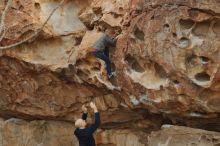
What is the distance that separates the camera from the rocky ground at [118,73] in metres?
7.03

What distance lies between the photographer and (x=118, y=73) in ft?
25.7

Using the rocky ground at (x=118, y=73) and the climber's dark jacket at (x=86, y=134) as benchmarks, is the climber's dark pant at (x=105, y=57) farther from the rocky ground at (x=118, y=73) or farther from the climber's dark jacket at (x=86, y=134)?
the climber's dark jacket at (x=86, y=134)

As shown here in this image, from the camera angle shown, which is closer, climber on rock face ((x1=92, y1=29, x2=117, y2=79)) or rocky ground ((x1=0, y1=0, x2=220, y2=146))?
rocky ground ((x1=0, y1=0, x2=220, y2=146))

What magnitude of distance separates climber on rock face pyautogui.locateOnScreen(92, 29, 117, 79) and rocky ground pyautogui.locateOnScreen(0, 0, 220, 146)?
13cm

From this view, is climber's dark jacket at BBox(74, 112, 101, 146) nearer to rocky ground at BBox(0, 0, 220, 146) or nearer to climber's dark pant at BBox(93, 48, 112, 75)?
rocky ground at BBox(0, 0, 220, 146)

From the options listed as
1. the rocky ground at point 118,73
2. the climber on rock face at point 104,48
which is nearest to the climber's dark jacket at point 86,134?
the rocky ground at point 118,73

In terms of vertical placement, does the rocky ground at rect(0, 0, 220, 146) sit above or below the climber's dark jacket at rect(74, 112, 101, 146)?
above

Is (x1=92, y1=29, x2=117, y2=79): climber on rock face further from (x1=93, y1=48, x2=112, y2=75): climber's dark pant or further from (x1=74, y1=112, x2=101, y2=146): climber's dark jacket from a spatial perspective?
(x1=74, y1=112, x2=101, y2=146): climber's dark jacket

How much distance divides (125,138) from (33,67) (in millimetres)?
2076

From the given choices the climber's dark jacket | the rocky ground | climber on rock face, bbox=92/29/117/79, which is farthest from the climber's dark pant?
the climber's dark jacket

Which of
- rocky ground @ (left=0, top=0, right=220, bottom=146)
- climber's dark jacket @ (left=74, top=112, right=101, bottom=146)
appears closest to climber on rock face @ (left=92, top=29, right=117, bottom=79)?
rocky ground @ (left=0, top=0, right=220, bottom=146)

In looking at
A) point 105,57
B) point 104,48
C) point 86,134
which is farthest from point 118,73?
point 86,134

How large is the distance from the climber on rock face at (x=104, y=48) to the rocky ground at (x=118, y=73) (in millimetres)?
125

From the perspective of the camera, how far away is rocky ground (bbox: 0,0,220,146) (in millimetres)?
7027
